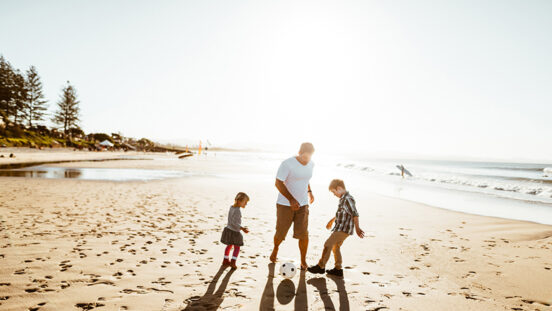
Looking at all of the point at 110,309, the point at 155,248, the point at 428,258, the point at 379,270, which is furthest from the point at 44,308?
the point at 428,258

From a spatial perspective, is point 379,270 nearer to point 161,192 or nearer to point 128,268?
point 128,268

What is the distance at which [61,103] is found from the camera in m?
82.5

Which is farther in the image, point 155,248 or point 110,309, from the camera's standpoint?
point 155,248

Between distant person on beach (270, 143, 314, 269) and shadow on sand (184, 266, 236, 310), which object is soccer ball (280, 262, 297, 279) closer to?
distant person on beach (270, 143, 314, 269)

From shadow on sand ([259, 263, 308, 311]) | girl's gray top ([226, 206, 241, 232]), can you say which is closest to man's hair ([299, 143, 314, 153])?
girl's gray top ([226, 206, 241, 232])

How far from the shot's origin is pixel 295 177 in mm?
5609

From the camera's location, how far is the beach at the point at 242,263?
4.55 meters

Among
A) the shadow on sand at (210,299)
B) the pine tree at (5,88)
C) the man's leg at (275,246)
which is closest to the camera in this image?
the shadow on sand at (210,299)

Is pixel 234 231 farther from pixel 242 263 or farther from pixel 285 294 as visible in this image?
pixel 285 294

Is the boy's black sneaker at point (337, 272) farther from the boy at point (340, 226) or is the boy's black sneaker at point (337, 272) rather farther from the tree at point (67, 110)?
the tree at point (67, 110)

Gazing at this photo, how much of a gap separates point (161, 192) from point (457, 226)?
14009 millimetres

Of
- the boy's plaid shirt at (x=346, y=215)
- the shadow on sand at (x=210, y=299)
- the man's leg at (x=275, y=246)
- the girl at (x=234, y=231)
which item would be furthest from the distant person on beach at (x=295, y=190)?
the shadow on sand at (x=210, y=299)

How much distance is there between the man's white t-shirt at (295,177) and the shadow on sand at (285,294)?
146cm

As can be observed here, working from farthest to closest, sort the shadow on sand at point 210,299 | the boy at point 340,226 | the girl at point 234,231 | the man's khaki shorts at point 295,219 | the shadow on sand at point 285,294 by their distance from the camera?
the girl at point 234,231 < the man's khaki shorts at point 295,219 < the boy at point 340,226 < the shadow on sand at point 285,294 < the shadow on sand at point 210,299
